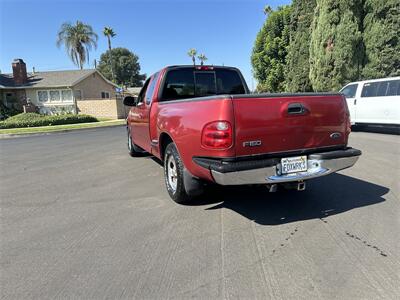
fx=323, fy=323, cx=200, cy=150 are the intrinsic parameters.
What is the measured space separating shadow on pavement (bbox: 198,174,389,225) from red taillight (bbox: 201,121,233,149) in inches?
45.9

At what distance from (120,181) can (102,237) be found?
2616 millimetres

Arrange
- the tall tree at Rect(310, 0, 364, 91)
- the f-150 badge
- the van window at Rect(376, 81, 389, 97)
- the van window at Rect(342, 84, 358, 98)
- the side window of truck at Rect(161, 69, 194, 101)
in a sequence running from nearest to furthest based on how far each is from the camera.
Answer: the f-150 badge
the side window of truck at Rect(161, 69, 194, 101)
the van window at Rect(376, 81, 389, 97)
the van window at Rect(342, 84, 358, 98)
the tall tree at Rect(310, 0, 364, 91)

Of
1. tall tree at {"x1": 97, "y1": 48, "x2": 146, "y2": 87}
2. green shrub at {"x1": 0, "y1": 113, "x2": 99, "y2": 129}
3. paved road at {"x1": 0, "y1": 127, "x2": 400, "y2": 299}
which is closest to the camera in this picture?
paved road at {"x1": 0, "y1": 127, "x2": 400, "y2": 299}

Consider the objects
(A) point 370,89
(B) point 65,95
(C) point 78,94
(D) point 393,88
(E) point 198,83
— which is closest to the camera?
(E) point 198,83

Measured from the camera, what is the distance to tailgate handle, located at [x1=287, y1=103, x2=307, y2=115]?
3781mm

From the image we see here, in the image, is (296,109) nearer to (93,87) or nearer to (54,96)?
(54,96)

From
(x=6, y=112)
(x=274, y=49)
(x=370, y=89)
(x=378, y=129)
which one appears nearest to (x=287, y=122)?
(x=370, y=89)

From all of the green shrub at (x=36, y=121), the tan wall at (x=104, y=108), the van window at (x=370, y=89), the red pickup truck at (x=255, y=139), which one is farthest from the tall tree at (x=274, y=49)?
the red pickup truck at (x=255, y=139)

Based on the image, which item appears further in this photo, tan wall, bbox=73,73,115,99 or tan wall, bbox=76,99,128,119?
tan wall, bbox=73,73,115,99

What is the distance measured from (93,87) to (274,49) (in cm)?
2264

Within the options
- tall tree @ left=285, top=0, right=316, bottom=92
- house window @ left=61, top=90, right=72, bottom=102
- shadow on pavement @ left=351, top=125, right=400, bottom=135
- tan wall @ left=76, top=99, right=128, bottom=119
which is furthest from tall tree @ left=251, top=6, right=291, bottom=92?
Answer: house window @ left=61, top=90, right=72, bottom=102

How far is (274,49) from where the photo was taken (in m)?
33.9

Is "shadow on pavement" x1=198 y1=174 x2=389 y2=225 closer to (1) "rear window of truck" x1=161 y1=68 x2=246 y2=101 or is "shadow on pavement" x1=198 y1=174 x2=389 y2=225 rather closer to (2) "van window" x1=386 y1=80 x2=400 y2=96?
(1) "rear window of truck" x1=161 y1=68 x2=246 y2=101

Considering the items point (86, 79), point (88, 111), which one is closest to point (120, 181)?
point (88, 111)
